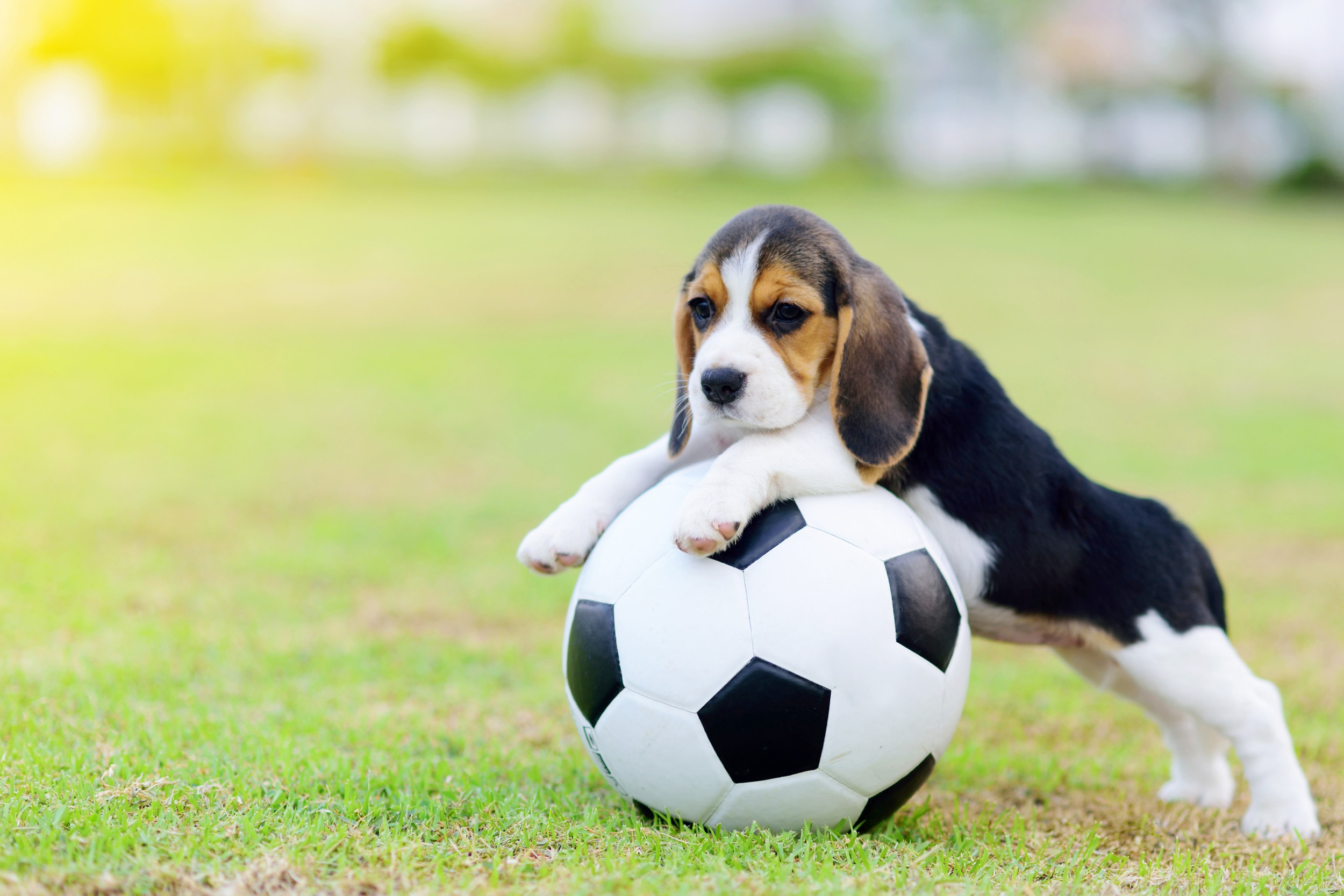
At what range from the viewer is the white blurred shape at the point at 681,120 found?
5809 centimetres

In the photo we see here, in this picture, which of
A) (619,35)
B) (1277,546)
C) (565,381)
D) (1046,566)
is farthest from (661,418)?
(619,35)

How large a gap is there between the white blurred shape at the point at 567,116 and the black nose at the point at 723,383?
53.8 metres

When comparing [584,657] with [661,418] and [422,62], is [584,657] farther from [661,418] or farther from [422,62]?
[422,62]

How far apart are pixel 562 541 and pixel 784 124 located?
57.8 metres

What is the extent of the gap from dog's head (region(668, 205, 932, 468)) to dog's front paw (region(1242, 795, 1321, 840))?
72.4 inches

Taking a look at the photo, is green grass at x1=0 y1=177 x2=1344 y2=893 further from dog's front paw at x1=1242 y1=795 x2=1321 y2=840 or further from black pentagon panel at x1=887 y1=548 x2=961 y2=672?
black pentagon panel at x1=887 y1=548 x2=961 y2=672

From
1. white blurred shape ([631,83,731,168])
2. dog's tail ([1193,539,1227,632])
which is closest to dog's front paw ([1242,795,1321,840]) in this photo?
dog's tail ([1193,539,1227,632])

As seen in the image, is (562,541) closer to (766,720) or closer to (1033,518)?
(766,720)

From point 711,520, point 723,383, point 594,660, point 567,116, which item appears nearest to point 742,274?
point 723,383

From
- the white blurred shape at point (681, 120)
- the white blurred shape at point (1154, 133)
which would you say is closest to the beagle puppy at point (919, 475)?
the white blurred shape at point (681, 120)

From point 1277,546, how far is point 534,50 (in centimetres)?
5500

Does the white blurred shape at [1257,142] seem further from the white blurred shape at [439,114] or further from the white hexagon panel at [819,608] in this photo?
the white hexagon panel at [819,608]

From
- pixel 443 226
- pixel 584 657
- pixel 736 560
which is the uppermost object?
pixel 736 560

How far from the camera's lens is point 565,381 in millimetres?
13945
